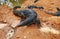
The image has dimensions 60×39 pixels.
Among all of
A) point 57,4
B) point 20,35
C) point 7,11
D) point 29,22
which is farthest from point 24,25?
point 57,4

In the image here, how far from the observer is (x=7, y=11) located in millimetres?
10000

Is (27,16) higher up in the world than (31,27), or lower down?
higher up

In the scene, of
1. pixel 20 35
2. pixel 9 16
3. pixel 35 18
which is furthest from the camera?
pixel 9 16

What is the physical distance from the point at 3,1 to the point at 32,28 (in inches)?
109

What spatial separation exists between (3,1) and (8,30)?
256 cm

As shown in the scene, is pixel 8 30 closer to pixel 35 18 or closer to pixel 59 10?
pixel 35 18

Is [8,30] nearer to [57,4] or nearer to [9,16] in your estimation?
[9,16]

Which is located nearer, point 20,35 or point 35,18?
point 20,35

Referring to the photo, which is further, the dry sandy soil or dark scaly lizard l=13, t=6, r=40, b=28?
dark scaly lizard l=13, t=6, r=40, b=28

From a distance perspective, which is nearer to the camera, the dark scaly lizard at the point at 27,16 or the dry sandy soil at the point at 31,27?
the dry sandy soil at the point at 31,27

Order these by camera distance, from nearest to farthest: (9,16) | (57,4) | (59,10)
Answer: (9,16), (59,10), (57,4)

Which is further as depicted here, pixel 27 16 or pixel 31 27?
pixel 27 16

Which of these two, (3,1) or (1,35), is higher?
(3,1)

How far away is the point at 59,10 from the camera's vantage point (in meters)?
10.5
